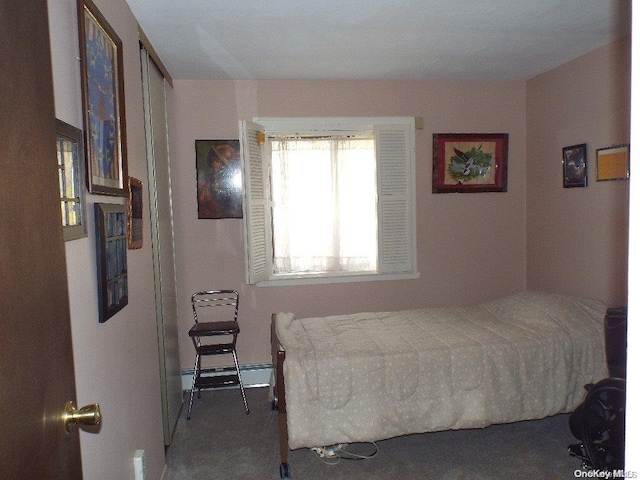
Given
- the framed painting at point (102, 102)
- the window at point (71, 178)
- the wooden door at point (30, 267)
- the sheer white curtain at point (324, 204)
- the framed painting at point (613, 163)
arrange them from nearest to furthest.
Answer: the wooden door at point (30, 267)
the window at point (71, 178)
the framed painting at point (102, 102)
the framed painting at point (613, 163)
the sheer white curtain at point (324, 204)

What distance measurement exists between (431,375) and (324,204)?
2.11 metres

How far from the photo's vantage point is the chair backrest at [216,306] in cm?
424

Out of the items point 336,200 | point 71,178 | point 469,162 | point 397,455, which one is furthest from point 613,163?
point 71,178

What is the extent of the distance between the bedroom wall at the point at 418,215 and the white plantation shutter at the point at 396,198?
0.36 ft

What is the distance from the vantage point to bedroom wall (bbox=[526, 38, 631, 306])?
132 inches

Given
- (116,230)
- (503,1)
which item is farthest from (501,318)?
(116,230)

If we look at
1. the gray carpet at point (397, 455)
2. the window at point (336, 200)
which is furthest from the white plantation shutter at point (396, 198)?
the gray carpet at point (397, 455)

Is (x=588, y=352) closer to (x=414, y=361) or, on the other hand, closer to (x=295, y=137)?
(x=414, y=361)

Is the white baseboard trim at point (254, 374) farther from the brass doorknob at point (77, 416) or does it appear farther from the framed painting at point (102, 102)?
the brass doorknob at point (77, 416)

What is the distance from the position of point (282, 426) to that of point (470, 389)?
121 centimetres

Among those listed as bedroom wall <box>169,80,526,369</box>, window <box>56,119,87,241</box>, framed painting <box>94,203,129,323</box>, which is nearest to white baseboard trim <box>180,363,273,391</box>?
bedroom wall <box>169,80,526,369</box>

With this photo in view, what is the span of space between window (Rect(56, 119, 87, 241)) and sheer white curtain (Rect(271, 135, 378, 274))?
278 centimetres

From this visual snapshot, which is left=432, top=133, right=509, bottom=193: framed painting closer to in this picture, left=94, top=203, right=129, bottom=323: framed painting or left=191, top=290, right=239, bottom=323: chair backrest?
left=191, top=290, right=239, bottom=323: chair backrest

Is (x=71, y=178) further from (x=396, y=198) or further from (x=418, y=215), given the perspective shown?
(x=418, y=215)
